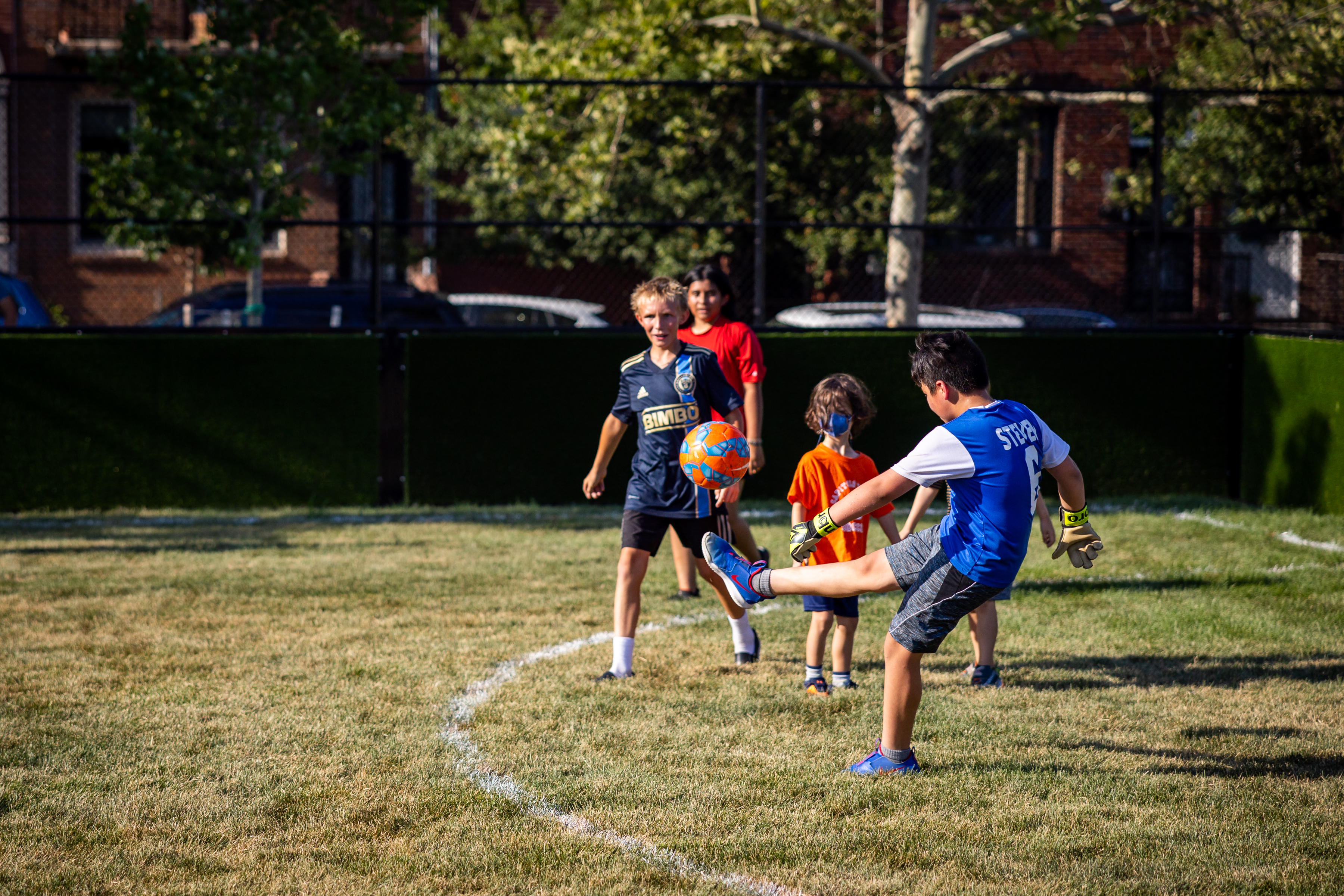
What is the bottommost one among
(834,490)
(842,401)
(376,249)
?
(834,490)

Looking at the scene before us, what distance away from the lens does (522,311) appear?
58.2 feet

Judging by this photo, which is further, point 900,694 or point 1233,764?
point 1233,764

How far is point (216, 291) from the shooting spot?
17.1 meters

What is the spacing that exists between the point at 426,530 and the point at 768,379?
3.25 meters

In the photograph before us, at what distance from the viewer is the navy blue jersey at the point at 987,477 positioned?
415cm


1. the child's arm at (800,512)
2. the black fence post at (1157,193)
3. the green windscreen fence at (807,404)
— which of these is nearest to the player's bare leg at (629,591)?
the child's arm at (800,512)

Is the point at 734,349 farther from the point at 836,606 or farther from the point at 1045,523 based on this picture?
the point at 1045,523

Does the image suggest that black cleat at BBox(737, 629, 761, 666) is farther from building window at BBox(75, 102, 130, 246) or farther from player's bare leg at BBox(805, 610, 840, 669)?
building window at BBox(75, 102, 130, 246)

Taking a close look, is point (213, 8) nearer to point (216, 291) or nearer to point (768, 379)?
point (216, 291)

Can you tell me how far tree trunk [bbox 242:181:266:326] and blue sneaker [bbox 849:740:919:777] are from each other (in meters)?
8.49

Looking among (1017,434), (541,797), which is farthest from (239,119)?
(1017,434)

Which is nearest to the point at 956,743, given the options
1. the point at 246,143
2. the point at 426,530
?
the point at 426,530

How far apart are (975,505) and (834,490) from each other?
1.21 m

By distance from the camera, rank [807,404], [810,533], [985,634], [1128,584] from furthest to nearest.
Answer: [807,404] < [1128,584] < [985,634] < [810,533]
